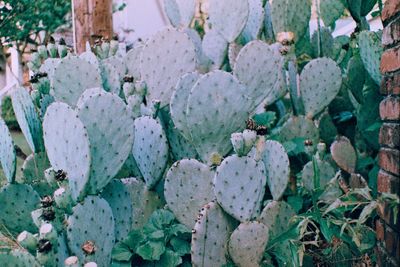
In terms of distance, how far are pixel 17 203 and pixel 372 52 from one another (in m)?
1.87

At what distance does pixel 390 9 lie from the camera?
7.15 feet

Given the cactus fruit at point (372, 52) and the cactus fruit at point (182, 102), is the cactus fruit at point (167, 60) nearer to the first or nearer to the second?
the cactus fruit at point (182, 102)

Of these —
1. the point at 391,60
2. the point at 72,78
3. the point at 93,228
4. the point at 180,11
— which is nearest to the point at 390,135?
the point at 391,60

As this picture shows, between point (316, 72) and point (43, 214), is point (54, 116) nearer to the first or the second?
point (43, 214)

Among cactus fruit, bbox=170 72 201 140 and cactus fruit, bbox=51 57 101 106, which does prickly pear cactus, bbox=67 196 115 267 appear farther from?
cactus fruit, bbox=51 57 101 106

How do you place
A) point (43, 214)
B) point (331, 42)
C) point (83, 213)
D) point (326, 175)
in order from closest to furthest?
point (43, 214)
point (83, 213)
point (326, 175)
point (331, 42)

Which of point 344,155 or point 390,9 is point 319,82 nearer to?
point 344,155

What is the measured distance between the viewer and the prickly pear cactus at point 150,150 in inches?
110

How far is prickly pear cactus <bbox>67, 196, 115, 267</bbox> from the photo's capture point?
7.66ft

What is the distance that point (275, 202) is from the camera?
9.19 feet

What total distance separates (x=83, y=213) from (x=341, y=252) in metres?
1.18

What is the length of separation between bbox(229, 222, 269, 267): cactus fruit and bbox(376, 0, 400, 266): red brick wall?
0.49m

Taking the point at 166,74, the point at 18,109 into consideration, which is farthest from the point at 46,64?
the point at 166,74

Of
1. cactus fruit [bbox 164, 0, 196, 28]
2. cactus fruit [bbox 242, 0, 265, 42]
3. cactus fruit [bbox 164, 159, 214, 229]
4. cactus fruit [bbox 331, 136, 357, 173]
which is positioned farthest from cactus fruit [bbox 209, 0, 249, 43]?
cactus fruit [bbox 164, 159, 214, 229]
